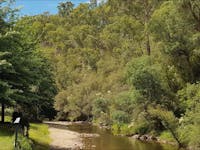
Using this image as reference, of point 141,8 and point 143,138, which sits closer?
point 143,138

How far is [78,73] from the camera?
99812 mm

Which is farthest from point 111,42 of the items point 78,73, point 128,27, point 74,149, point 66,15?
point 74,149

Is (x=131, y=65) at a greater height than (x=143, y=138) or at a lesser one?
greater

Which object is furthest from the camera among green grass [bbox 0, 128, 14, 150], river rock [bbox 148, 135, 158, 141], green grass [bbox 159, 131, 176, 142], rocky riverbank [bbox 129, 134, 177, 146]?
river rock [bbox 148, 135, 158, 141]

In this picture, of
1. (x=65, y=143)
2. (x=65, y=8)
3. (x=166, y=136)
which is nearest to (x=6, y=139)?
(x=65, y=143)

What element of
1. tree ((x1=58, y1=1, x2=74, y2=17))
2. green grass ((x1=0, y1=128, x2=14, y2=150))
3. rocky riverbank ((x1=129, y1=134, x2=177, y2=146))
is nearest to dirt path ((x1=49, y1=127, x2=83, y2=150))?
green grass ((x1=0, y1=128, x2=14, y2=150))

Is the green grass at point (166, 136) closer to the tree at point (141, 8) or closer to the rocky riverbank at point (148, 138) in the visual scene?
the rocky riverbank at point (148, 138)

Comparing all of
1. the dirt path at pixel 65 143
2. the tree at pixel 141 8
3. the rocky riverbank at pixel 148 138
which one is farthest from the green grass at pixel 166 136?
the tree at pixel 141 8

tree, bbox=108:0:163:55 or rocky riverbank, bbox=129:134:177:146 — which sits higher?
tree, bbox=108:0:163:55

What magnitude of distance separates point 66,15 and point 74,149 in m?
103

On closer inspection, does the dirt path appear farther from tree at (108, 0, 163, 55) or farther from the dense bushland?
tree at (108, 0, 163, 55)

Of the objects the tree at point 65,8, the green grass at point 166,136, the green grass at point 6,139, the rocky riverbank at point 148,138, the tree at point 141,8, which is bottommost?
the rocky riverbank at point 148,138

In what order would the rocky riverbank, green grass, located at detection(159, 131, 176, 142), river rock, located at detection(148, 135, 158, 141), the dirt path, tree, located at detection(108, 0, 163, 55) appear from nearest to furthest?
the dirt path
green grass, located at detection(159, 131, 176, 142)
the rocky riverbank
river rock, located at detection(148, 135, 158, 141)
tree, located at detection(108, 0, 163, 55)

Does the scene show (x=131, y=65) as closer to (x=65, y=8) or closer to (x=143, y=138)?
(x=143, y=138)
